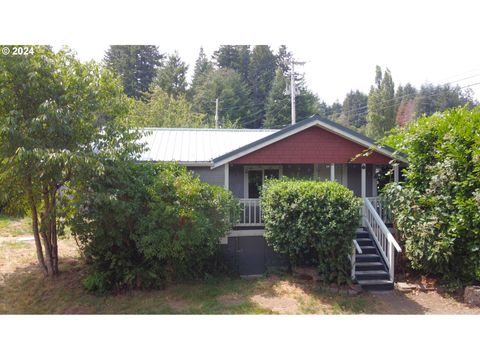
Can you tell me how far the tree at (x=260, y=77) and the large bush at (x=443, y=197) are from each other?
2124 cm

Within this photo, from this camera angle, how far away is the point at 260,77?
29047 mm

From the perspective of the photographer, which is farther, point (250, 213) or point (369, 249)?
point (250, 213)

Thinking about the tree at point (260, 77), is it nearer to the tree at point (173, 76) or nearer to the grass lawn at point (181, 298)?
the tree at point (173, 76)

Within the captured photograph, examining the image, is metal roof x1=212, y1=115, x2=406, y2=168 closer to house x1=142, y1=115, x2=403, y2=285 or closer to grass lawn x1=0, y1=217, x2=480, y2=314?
house x1=142, y1=115, x2=403, y2=285

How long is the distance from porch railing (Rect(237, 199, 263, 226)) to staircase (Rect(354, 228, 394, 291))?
2.71 metres

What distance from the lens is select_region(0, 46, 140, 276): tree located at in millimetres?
5914

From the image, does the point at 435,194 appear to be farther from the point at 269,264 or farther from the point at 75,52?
the point at 75,52

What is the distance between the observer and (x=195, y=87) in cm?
2994

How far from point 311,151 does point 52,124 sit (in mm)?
6390

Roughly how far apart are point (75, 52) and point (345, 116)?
27236 mm

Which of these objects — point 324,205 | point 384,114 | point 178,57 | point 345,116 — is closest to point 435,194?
point 324,205

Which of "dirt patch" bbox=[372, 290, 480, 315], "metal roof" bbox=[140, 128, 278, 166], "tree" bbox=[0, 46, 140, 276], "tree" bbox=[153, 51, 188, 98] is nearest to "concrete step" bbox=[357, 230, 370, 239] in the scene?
"dirt patch" bbox=[372, 290, 480, 315]

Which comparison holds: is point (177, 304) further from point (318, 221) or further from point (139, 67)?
point (139, 67)

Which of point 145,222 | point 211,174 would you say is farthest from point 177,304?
point 211,174
